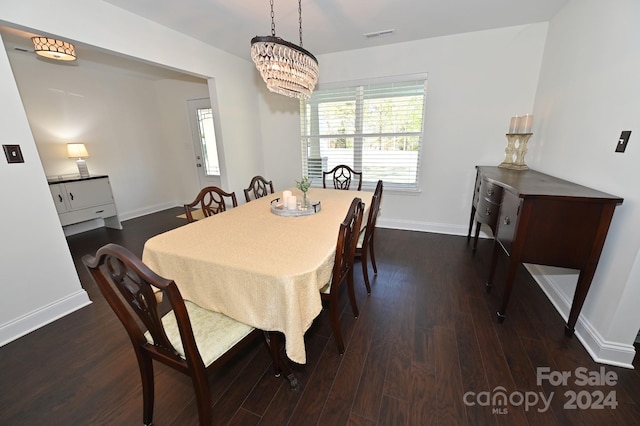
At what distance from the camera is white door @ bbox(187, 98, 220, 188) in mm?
4742

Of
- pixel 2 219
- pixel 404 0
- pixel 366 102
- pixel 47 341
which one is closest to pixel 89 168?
pixel 2 219

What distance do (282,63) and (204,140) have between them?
379cm

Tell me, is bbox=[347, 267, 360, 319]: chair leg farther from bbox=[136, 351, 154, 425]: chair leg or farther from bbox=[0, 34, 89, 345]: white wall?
bbox=[0, 34, 89, 345]: white wall

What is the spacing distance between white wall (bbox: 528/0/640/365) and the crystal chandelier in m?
1.97

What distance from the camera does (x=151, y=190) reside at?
195 inches

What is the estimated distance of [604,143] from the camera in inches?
65.1

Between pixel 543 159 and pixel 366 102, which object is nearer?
pixel 543 159

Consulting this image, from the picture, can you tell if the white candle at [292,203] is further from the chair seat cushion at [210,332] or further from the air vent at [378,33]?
the air vent at [378,33]

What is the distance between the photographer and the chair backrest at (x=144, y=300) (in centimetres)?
84

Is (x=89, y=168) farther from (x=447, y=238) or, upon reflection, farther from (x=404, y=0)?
(x=447, y=238)

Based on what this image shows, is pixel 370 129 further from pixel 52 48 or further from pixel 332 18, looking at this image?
pixel 52 48

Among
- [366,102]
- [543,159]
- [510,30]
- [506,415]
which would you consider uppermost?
[510,30]

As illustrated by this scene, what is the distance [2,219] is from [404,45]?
4181 mm

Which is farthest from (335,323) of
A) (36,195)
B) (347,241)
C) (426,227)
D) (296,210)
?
(426,227)
